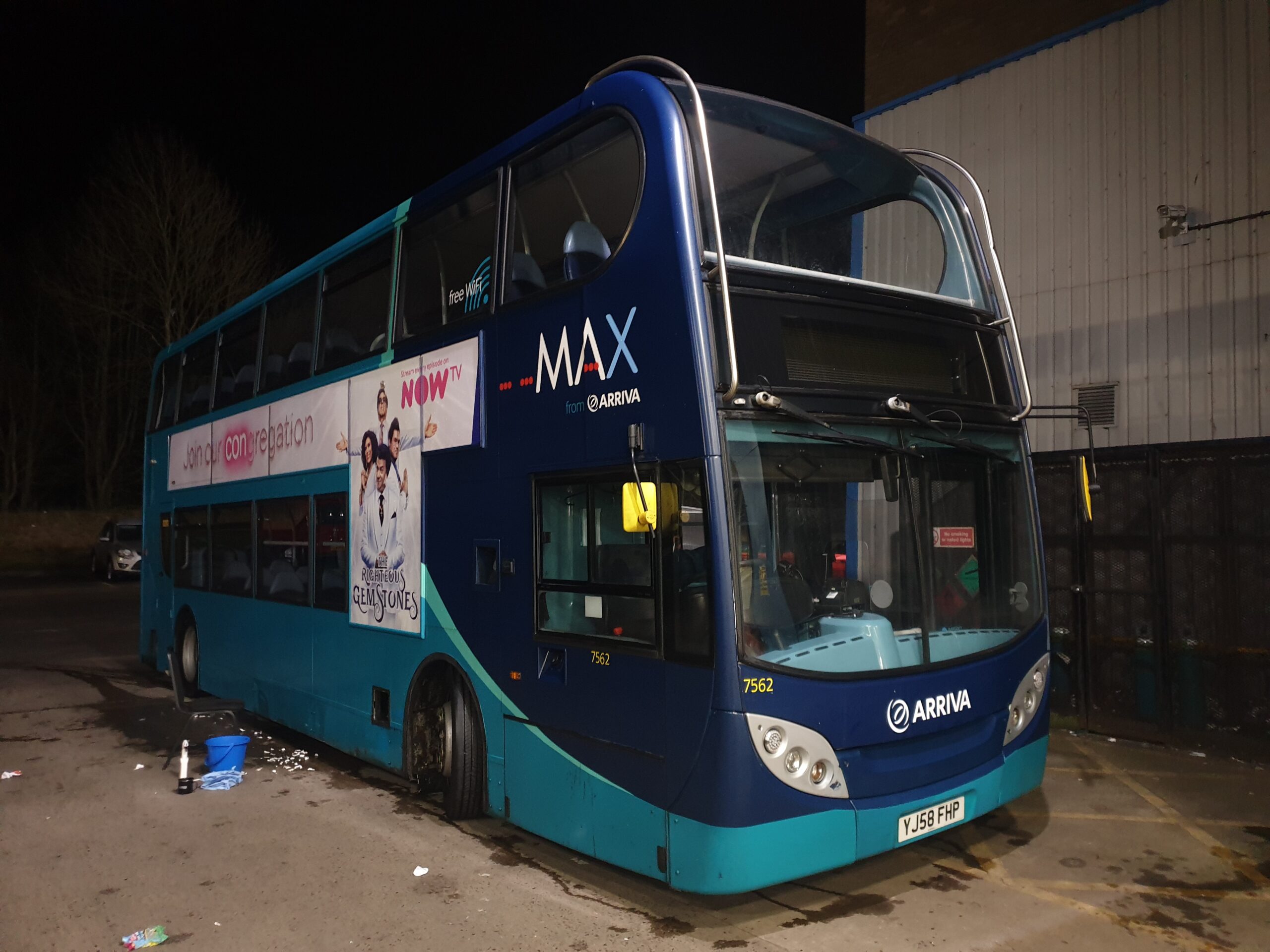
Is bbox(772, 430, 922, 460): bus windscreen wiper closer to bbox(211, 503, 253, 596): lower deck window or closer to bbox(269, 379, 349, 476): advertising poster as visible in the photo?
bbox(269, 379, 349, 476): advertising poster

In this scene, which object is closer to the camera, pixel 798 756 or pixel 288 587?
pixel 798 756

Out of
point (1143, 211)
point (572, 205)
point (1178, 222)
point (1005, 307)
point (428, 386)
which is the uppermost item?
point (1143, 211)

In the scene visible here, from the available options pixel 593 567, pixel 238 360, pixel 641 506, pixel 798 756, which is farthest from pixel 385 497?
pixel 798 756

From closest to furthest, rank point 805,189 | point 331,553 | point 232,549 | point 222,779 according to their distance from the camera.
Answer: point 805,189
point 222,779
point 331,553
point 232,549

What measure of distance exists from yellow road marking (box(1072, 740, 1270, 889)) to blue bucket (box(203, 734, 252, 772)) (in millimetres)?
6648

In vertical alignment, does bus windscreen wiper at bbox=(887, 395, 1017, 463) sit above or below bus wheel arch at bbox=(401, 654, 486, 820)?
above

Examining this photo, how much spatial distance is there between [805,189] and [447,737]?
412 cm

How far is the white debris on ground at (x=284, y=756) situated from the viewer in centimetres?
820

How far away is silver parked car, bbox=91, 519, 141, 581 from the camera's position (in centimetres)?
2827

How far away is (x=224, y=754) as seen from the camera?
7809 mm

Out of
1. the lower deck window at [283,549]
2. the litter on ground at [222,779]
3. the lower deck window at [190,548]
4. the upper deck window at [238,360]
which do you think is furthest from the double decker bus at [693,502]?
the lower deck window at [190,548]

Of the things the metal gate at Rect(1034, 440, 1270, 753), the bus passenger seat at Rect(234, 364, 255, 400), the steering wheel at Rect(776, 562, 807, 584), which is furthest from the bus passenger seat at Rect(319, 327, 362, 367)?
the metal gate at Rect(1034, 440, 1270, 753)

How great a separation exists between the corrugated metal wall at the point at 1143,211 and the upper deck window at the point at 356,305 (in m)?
6.51

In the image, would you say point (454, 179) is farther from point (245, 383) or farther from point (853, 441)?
point (245, 383)
